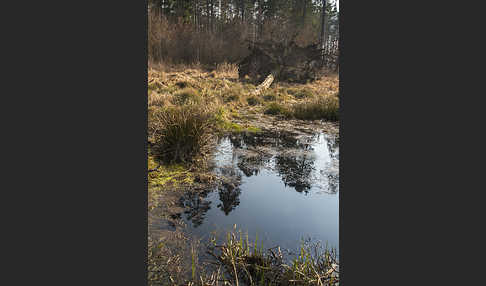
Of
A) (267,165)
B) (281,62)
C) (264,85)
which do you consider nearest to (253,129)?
(267,165)

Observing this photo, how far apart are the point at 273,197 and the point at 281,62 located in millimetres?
12599

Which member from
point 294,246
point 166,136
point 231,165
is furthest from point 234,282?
point 166,136

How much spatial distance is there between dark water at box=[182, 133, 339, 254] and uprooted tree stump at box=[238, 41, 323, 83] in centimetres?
992

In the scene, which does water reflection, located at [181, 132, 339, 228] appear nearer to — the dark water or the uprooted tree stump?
the dark water

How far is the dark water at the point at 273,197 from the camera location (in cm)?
259

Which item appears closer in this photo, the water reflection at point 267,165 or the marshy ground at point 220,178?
the marshy ground at point 220,178

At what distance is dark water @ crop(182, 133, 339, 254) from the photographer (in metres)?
2.59

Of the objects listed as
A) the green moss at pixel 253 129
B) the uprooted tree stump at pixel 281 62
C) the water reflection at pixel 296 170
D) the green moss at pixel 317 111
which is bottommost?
the water reflection at pixel 296 170

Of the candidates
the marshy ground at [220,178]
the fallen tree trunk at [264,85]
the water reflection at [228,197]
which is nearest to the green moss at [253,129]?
the marshy ground at [220,178]

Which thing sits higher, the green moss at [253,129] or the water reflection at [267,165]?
the green moss at [253,129]

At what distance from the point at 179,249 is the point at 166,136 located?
2.27 metres

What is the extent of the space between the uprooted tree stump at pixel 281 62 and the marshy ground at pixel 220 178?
6153mm

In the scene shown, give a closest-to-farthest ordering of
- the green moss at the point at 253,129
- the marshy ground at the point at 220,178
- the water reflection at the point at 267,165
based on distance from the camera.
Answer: the marshy ground at the point at 220,178
the water reflection at the point at 267,165
the green moss at the point at 253,129

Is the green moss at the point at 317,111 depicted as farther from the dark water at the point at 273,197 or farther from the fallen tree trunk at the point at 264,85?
the fallen tree trunk at the point at 264,85
